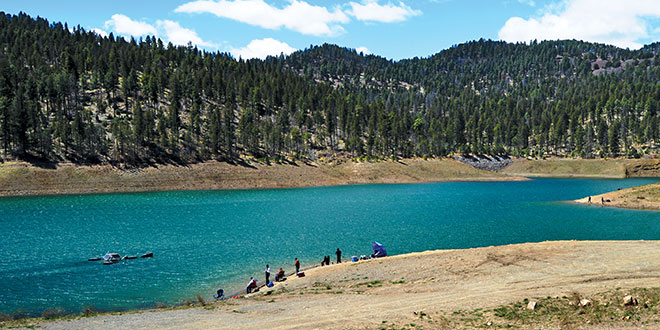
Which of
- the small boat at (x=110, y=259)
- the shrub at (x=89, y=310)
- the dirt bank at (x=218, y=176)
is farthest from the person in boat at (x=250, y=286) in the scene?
the dirt bank at (x=218, y=176)

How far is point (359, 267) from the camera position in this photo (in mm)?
38000

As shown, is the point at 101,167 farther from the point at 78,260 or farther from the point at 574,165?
the point at 574,165

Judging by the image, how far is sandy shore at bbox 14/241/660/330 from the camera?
21.5 metres

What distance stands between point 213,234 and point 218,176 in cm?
8370

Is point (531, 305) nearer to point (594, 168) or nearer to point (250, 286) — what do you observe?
point (250, 286)

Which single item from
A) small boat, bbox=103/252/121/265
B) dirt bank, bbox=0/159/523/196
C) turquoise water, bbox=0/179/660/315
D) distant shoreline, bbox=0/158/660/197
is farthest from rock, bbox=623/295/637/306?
dirt bank, bbox=0/159/523/196

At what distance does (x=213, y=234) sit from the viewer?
58.0 m

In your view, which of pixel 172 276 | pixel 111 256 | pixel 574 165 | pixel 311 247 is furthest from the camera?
pixel 574 165

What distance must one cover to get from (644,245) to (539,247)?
9489 millimetres

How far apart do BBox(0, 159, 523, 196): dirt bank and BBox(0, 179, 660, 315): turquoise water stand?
13965 mm

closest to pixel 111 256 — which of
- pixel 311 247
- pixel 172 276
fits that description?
pixel 172 276

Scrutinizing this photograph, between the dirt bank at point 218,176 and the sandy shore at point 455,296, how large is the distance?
3976 inches

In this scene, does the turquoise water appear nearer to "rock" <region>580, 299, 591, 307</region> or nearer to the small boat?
the small boat

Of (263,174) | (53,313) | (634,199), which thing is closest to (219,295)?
(53,313)
